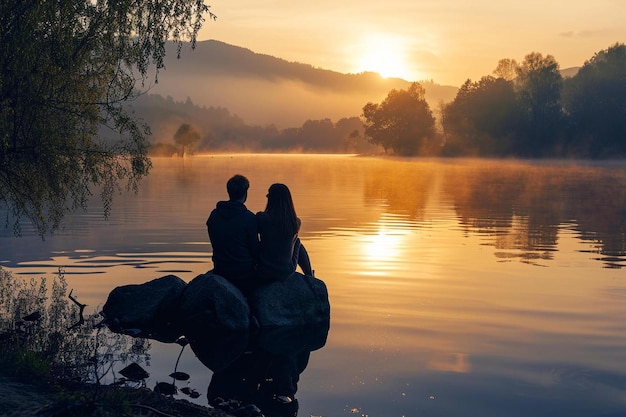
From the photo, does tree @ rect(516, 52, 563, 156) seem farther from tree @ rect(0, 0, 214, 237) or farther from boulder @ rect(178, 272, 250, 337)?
boulder @ rect(178, 272, 250, 337)

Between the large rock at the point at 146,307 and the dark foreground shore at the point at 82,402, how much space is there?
3.84 metres

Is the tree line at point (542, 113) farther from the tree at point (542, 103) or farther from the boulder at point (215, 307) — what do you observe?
the boulder at point (215, 307)

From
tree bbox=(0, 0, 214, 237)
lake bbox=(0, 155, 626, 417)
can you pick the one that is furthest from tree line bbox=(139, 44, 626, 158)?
tree bbox=(0, 0, 214, 237)

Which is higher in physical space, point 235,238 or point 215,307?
point 235,238

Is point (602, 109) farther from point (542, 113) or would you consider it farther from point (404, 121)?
point (404, 121)

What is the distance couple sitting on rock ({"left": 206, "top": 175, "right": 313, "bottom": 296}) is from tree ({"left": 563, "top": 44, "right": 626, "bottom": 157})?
12911 cm

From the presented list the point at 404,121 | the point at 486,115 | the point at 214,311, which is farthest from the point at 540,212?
the point at 404,121

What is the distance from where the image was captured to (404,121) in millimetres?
169875

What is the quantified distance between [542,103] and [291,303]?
133 metres

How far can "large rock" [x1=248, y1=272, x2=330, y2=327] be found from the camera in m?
13.6

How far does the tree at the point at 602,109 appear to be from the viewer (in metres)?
134

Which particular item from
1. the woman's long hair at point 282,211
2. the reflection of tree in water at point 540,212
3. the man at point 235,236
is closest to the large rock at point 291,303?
the man at point 235,236

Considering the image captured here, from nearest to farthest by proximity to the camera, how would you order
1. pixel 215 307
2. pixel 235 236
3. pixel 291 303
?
pixel 215 307, pixel 235 236, pixel 291 303

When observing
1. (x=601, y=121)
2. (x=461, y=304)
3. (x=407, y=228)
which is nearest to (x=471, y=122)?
(x=601, y=121)
